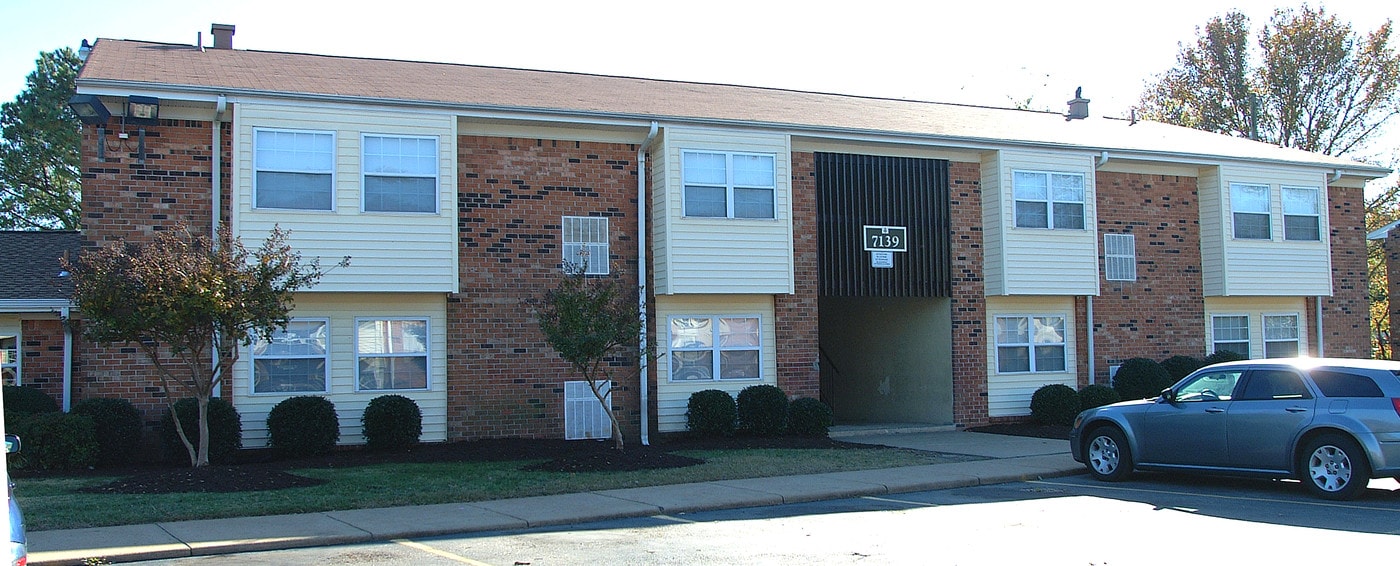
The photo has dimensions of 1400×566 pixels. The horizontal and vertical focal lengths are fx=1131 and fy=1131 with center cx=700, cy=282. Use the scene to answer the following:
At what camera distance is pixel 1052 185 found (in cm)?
2105

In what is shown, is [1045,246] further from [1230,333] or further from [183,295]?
[183,295]

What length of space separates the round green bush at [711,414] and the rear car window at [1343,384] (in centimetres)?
862

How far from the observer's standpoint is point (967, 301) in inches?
814

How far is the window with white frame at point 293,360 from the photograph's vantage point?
53.4 feet

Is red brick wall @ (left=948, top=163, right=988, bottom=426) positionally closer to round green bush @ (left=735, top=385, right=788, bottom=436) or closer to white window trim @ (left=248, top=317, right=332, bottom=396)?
round green bush @ (left=735, top=385, right=788, bottom=436)

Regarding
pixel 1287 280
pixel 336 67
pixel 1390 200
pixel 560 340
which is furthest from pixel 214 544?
pixel 1390 200

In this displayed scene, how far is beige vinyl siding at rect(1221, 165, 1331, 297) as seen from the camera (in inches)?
878

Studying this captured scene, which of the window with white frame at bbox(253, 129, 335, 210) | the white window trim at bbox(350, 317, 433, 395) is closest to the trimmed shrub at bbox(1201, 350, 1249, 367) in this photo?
the white window trim at bbox(350, 317, 433, 395)

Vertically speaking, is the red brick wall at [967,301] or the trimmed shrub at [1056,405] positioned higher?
the red brick wall at [967,301]

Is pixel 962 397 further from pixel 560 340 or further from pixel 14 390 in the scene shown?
pixel 14 390

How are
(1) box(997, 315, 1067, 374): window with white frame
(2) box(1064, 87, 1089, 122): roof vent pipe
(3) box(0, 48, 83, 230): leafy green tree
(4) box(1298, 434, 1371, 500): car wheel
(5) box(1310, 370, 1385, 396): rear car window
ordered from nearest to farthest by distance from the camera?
(4) box(1298, 434, 1371, 500): car wheel
(5) box(1310, 370, 1385, 396): rear car window
(1) box(997, 315, 1067, 374): window with white frame
(2) box(1064, 87, 1089, 122): roof vent pipe
(3) box(0, 48, 83, 230): leafy green tree

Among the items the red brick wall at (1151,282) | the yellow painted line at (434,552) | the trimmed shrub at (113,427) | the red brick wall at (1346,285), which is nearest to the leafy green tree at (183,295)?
the trimmed shrub at (113,427)

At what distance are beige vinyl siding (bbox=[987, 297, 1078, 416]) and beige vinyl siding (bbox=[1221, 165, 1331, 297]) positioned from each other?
344 cm

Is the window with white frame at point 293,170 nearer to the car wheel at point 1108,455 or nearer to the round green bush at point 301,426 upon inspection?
the round green bush at point 301,426
